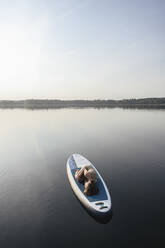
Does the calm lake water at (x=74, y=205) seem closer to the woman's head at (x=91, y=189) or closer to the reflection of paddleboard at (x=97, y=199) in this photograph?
the reflection of paddleboard at (x=97, y=199)

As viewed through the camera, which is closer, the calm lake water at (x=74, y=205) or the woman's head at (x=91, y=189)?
the calm lake water at (x=74, y=205)

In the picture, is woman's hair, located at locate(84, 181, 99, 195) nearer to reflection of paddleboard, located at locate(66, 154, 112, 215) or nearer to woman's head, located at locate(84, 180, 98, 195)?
woman's head, located at locate(84, 180, 98, 195)

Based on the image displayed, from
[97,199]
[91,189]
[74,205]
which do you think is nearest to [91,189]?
[91,189]

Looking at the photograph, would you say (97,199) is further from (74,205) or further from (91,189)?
A: (74,205)

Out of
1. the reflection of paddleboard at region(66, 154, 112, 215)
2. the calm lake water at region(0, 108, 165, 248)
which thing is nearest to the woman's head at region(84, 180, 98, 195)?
the reflection of paddleboard at region(66, 154, 112, 215)

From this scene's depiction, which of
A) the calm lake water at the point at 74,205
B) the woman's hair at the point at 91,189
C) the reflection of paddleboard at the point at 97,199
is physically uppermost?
the woman's hair at the point at 91,189

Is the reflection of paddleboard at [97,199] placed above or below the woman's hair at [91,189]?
below

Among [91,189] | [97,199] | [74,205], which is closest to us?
[97,199]

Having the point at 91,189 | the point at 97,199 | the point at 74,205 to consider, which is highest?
the point at 91,189

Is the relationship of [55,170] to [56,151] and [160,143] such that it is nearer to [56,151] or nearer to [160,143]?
[56,151]

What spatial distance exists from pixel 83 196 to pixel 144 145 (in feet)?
56.0

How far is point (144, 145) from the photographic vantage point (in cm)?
2278

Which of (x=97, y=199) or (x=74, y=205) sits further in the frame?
(x=74, y=205)

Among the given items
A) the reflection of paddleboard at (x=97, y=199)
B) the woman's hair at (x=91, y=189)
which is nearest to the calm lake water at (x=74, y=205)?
the reflection of paddleboard at (x=97, y=199)
